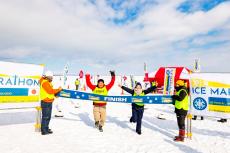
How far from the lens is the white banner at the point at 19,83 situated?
7535mm

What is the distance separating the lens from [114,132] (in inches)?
327

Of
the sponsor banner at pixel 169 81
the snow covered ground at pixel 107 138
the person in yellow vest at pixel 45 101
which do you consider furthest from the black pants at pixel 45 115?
A: the sponsor banner at pixel 169 81

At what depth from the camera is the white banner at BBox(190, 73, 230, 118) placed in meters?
7.39

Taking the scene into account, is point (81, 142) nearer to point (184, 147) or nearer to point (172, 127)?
point (184, 147)

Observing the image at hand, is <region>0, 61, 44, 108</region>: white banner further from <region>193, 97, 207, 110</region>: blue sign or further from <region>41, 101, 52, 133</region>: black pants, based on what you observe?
<region>193, 97, 207, 110</region>: blue sign

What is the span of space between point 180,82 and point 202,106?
4.28 ft

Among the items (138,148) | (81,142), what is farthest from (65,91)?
(138,148)

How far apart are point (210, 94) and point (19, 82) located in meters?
6.66

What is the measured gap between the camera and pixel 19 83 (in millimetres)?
7895

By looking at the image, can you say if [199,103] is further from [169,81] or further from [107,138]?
[169,81]

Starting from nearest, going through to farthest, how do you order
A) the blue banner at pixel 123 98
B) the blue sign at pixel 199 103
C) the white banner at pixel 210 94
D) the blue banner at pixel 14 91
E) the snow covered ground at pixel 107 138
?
the snow covered ground at pixel 107 138 → the white banner at pixel 210 94 → the blue banner at pixel 14 91 → the blue sign at pixel 199 103 → the blue banner at pixel 123 98

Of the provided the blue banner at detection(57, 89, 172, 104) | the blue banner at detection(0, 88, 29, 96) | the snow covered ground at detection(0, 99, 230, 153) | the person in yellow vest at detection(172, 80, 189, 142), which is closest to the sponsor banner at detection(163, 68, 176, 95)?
the snow covered ground at detection(0, 99, 230, 153)

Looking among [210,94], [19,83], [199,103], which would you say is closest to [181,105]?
[199,103]

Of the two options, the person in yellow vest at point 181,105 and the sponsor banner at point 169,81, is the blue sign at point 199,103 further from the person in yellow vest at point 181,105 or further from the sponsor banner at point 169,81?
the sponsor banner at point 169,81
